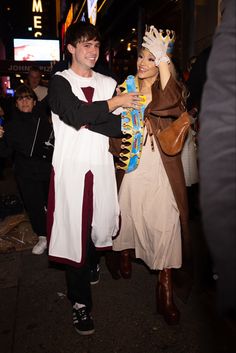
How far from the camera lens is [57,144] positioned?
8.09 ft

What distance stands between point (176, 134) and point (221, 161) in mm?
1621

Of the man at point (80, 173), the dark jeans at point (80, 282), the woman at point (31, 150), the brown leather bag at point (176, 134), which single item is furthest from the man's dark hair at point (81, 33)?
the woman at point (31, 150)

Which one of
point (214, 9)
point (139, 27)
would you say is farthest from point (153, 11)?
point (214, 9)

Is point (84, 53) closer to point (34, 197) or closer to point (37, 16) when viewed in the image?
point (34, 197)

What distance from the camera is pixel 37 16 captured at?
29281 mm

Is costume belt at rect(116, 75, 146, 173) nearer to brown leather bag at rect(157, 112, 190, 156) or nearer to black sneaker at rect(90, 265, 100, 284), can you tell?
brown leather bag at rect(157, 112, 190, 156)

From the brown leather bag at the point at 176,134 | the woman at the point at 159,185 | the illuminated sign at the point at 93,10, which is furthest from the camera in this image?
the illuminated sign at the point at 93,10

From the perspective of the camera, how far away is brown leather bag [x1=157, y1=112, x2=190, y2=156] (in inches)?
92.4

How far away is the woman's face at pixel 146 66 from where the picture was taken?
256 cm

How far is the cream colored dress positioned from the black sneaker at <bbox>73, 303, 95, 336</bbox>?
62 cm

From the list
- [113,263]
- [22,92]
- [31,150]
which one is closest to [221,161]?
[113,263]

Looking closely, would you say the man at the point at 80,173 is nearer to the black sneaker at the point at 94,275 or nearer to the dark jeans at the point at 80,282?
the dark jeans at the point at 80,282

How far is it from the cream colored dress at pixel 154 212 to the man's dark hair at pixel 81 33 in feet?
2.86

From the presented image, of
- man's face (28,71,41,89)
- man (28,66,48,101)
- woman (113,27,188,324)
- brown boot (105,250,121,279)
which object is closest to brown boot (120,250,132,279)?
brown boot (105,250,121,279)
